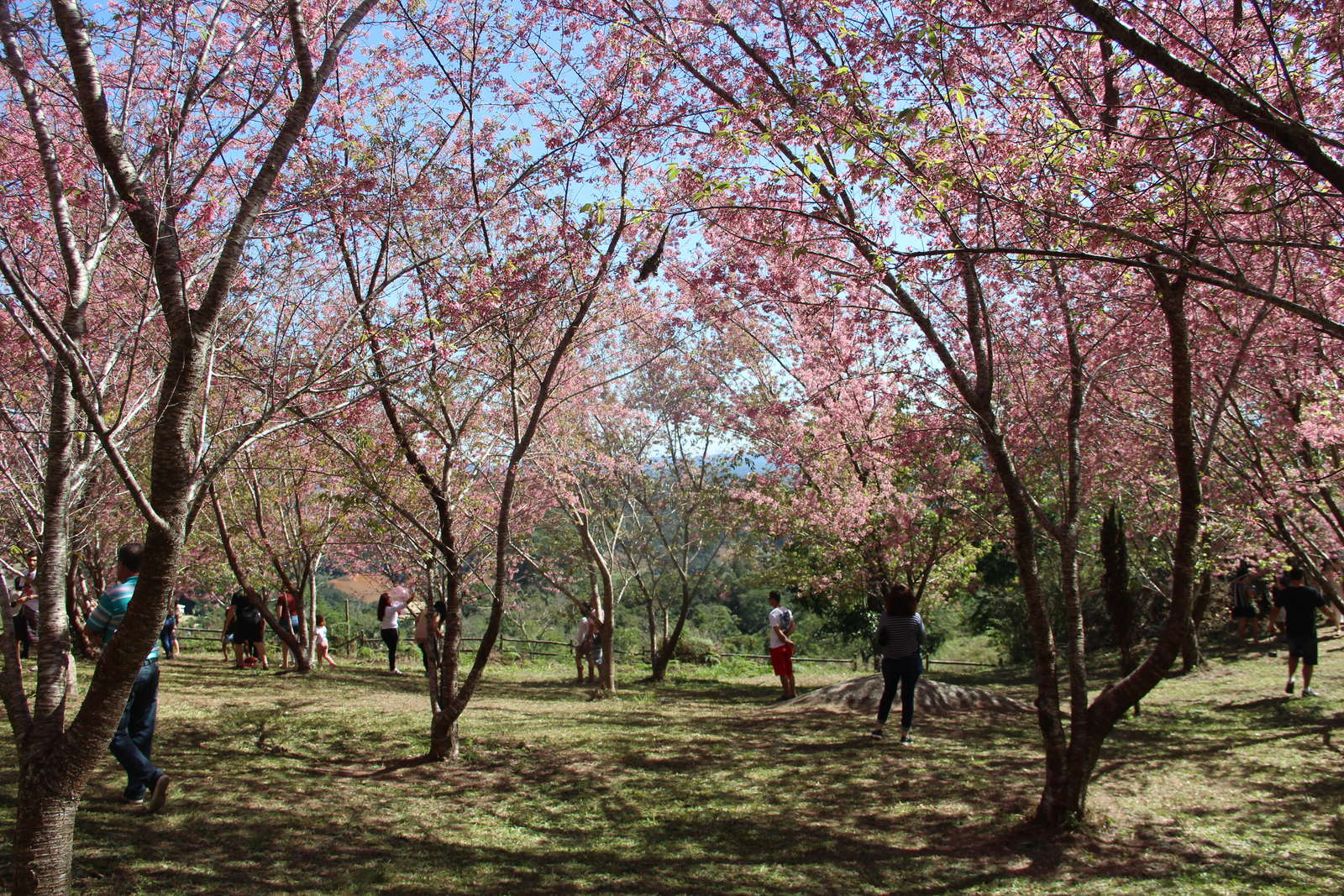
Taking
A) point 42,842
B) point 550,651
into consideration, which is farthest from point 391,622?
point 42,842

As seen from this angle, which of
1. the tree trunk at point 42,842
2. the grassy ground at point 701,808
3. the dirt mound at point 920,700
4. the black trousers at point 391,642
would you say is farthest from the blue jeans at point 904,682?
the black trousers at point 391,642

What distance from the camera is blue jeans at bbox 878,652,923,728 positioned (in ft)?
25.2

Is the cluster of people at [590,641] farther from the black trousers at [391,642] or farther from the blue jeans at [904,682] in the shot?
the blue jeans at [904,682]

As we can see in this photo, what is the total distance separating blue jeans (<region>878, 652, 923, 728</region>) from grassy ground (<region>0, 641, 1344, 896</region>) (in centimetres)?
38

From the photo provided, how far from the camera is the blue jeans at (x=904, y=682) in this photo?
7.68 metres

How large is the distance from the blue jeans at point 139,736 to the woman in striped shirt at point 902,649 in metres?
5.60

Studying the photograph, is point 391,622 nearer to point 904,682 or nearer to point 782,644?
point 782,644

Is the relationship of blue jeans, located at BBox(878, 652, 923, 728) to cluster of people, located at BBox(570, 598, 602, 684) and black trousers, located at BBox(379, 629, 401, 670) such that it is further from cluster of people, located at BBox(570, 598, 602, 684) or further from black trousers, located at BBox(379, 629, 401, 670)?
black trousers, located at BBox(379, 629, 401, 670)

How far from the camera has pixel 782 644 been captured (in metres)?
11.8

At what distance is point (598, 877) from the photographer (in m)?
4.28

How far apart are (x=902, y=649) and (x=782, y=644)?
13.4 feet

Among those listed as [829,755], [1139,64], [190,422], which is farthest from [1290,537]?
[190,422]

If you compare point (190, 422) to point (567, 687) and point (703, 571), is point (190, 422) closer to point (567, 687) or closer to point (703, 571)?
point (567, 687)

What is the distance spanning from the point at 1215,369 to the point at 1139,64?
3487mm
